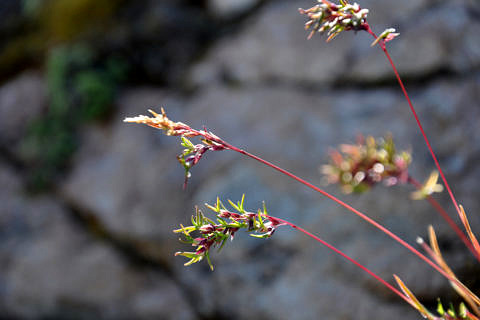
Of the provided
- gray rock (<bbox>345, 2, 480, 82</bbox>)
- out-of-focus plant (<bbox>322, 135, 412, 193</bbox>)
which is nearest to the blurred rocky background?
gray rock (<bbox>345, 2, 480, 82</bbox>)

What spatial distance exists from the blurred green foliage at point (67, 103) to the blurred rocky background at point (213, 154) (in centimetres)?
1

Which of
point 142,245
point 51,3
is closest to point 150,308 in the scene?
point 142,245

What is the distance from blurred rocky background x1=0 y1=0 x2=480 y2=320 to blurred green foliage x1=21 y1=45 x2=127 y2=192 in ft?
0.04

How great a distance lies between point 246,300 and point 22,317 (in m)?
1.78

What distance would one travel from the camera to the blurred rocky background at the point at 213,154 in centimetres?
236

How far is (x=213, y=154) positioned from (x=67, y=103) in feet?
4.98

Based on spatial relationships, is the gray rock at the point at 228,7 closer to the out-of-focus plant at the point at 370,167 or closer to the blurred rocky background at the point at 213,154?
the blurred rocky background at the point at 213,154

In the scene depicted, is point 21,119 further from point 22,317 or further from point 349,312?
point 349,312

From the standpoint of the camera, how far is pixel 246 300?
252 centimetres

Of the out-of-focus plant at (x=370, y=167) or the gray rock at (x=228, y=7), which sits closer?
the out-of-focus plant at (x=370, y=167)

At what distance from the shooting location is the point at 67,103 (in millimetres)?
3727

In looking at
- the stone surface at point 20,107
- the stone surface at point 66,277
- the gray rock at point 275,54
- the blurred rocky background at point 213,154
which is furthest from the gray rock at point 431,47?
the stone surface at point 20,107

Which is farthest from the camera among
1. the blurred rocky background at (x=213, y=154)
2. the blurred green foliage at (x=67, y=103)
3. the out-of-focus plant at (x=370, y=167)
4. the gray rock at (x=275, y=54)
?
the blurred green foliage at (x=67, y=103)

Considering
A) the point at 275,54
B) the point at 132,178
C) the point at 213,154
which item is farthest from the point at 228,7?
the point at 132,178
